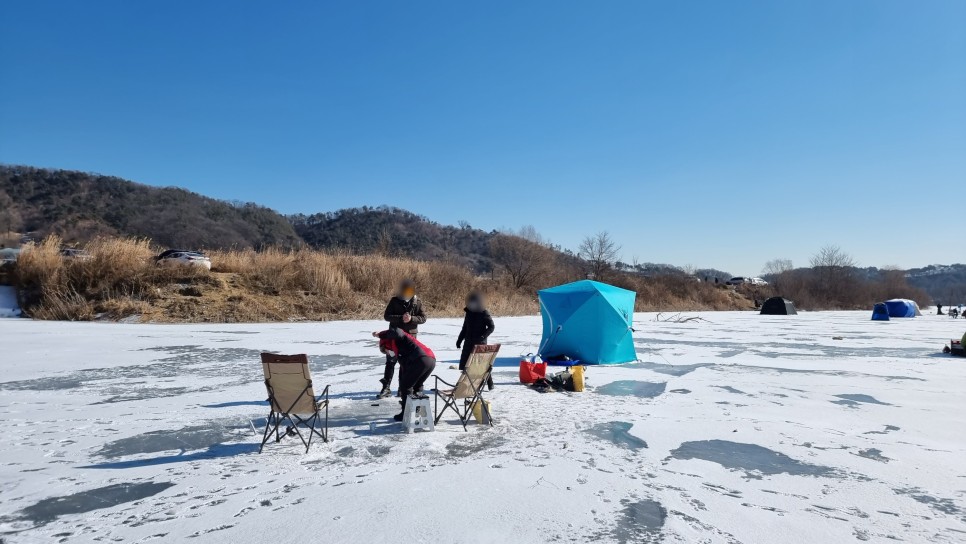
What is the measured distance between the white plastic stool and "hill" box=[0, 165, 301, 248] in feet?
167

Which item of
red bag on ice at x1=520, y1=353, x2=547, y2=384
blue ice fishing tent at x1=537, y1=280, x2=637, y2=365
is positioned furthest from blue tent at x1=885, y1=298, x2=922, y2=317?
red bag on ice at x1=520, y1=353, x2=547, y2=384

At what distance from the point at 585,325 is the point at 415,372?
613 centimetres

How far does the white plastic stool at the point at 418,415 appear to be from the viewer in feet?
19.4

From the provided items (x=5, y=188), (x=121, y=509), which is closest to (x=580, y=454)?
(x=121, y=509)

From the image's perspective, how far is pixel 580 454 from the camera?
5.25 metres

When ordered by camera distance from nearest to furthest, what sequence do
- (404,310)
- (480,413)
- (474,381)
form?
(474,381) < (480,413) < (404,310)

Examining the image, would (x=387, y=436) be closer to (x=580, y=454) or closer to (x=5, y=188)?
(x=580, y=454)

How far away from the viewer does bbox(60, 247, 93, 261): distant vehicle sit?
20.8 meters

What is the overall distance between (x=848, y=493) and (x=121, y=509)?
5.70 m

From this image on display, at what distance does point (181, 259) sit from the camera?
22375 millimetres

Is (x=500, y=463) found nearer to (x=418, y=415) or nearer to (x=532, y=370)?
(x=418, y=415)

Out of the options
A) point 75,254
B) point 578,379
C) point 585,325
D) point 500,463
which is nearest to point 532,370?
point 578,379

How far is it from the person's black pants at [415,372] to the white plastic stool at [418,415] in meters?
0.15

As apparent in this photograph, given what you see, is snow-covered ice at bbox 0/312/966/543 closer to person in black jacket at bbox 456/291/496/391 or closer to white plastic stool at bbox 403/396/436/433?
white plastic stool at bbox 403/396/436/433
